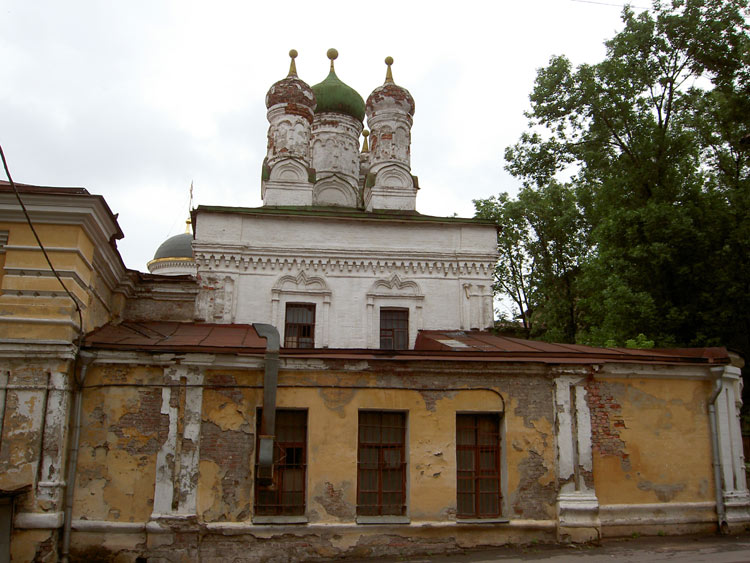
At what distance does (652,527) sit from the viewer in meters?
10.5

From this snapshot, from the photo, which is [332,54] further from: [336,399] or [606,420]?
[606,420]

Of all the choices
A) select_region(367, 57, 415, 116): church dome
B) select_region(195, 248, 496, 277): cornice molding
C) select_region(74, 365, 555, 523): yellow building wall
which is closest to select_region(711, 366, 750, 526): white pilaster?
select_region(74, 365, 555, 523): yellow building wall

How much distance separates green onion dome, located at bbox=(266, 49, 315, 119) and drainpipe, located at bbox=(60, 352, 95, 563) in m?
10.4

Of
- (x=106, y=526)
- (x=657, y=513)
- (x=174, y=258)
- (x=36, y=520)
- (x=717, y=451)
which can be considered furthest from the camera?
(x=174, y=258)

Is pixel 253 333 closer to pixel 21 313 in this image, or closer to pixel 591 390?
pixel 21 313

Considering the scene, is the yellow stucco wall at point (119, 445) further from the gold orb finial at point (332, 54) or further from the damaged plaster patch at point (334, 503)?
the gold orb finial at point (332, 54)

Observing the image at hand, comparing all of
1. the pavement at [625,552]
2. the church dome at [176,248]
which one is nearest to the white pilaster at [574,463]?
the pavement at [625,552]

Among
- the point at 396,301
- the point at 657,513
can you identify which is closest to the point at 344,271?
the point at 396,301

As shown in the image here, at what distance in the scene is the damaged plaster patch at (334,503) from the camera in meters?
9.91

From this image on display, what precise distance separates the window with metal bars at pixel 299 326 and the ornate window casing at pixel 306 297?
0.27 ft

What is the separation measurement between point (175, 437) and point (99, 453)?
3.60 ft

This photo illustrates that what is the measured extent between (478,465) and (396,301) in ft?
17.9

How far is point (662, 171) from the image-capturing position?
20797 mm

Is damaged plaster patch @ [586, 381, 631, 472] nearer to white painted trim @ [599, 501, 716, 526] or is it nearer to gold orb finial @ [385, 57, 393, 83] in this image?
white painted trim @ [599, 501, 716, 526]
